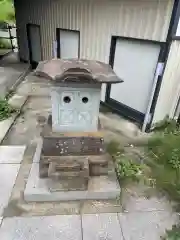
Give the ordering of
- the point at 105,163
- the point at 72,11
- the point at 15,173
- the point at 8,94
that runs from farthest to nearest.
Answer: the point at 8,94, the point at 72,11, the point at 15,173, the point at 105,163

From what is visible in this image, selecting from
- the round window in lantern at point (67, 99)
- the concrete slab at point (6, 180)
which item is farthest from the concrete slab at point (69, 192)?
the round window in lantern at point (67, 99)

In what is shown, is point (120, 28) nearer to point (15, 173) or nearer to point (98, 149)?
point (98, 149)

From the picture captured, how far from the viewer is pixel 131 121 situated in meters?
5.29

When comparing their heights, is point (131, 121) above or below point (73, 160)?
below

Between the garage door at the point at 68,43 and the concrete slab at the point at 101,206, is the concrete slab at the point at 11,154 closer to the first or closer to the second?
the concrete slab at the point at 101,206

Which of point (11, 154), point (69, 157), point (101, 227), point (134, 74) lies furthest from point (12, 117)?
point (101, 227)

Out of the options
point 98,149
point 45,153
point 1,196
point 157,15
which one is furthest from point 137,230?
point 157,15

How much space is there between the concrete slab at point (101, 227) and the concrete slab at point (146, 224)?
96mm

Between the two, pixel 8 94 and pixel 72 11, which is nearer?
pixel 72 11

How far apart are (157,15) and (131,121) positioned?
2.46 metres

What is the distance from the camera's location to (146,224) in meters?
2.84

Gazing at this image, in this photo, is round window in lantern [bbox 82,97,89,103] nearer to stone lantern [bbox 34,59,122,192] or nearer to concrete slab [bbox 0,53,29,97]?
stone lantern [bbox 34,59,122,192]

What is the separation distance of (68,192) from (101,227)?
69 centimetres

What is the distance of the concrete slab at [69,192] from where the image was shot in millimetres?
3037
